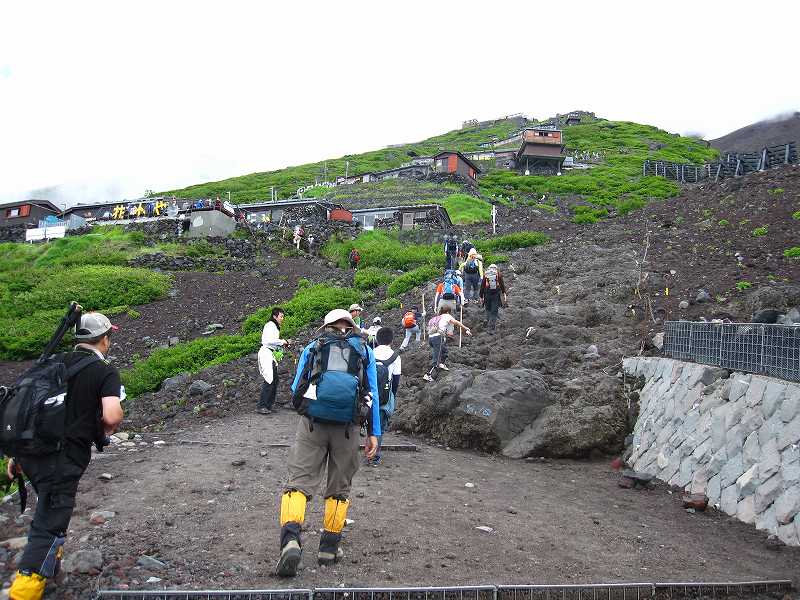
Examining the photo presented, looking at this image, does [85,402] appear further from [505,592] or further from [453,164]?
[453,164]

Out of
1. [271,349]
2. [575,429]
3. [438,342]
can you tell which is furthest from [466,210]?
[575,429]

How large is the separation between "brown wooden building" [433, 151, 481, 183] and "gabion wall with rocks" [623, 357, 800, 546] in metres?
62.3

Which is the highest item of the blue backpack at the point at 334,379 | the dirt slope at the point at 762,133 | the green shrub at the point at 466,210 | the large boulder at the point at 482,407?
the dirt slope at the point at 762,133

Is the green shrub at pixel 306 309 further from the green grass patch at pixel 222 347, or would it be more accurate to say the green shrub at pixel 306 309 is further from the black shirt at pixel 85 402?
the black shirt at pixel 85 402

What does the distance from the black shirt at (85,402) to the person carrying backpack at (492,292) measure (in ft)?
35.9

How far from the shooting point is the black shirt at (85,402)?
405 cm

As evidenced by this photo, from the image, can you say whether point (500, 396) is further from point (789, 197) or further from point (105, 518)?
point (789, 197)

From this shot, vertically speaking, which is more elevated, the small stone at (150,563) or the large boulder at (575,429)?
the small stone at (150,563)

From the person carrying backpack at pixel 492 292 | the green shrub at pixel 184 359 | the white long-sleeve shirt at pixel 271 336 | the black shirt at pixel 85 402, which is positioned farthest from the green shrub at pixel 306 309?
the black shirt at pixel 85 402

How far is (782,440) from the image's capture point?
610 cm

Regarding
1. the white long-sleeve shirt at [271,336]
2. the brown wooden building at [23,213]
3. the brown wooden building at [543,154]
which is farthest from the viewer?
the brown wooden building at [543,154]

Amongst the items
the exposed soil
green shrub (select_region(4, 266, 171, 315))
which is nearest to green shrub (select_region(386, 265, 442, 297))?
the exposed soil

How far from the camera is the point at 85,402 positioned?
4.09 metres

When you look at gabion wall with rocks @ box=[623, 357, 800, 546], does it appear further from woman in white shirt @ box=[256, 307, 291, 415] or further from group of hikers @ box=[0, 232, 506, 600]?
woman in white shirt @ box=[256, 307, 291, 415]
